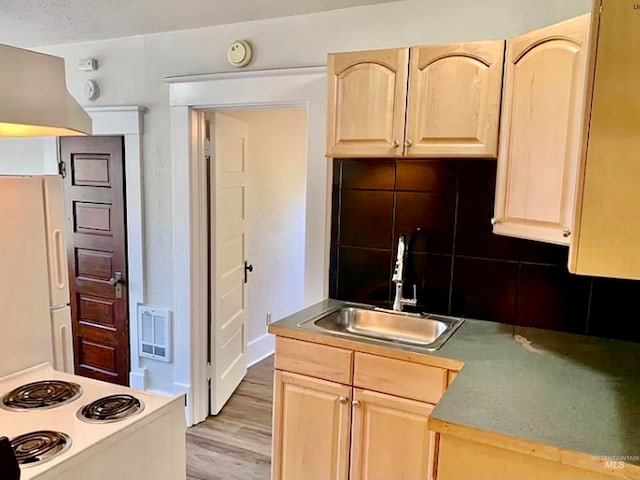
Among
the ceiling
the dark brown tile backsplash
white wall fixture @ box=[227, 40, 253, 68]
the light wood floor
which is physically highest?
the ceiling

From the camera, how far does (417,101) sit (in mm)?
2072

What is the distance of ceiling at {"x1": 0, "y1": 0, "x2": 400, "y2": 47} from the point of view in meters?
2.42

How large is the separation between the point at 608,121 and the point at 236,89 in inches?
82.8

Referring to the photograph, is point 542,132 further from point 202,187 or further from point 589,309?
point 202,187

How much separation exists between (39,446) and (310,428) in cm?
109

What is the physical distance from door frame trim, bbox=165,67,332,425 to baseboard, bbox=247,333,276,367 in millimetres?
904

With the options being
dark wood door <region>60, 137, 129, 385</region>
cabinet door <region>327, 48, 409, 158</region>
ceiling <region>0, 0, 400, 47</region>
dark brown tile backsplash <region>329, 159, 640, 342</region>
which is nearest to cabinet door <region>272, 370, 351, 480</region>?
dark brown tile backsplash <region>329, 159, 640, 342</region>

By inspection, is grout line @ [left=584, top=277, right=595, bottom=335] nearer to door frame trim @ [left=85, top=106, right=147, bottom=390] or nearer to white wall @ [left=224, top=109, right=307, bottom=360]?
white wall @ [left=224, top=109, right=307, bottom=360]

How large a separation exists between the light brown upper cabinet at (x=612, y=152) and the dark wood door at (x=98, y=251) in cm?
285

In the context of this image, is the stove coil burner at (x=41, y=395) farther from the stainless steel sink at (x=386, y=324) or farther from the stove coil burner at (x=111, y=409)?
the stainless steel sink at (x=386, y=324)

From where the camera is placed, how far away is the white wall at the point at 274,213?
387 cm

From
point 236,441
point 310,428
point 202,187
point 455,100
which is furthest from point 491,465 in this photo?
point 202,187

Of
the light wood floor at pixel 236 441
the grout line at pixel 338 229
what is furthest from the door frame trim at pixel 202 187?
the light wood floor at pixel 236 441

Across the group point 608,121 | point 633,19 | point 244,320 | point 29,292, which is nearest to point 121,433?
point 29,292
